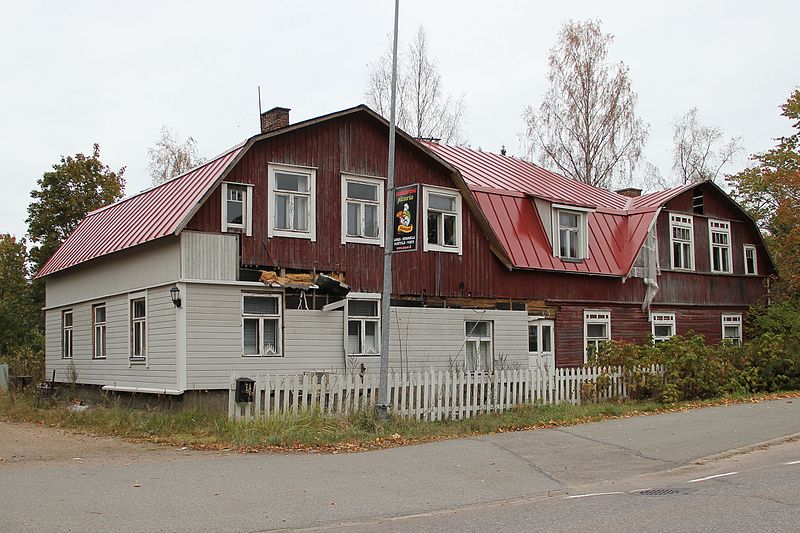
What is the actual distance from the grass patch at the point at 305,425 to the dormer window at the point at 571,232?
246 inches

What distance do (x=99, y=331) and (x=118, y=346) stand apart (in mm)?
1644

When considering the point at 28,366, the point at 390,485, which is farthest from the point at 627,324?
the point at 28,366

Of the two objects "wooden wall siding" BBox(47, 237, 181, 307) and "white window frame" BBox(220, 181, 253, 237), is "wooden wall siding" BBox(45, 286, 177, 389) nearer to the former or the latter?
"wooden wall siding" BBox(47, 237, 181, 307)

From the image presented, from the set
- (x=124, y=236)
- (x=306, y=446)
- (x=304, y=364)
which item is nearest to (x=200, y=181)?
(x=124, y=236)

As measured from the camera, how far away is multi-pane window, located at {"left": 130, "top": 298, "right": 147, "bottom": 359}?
19.7m

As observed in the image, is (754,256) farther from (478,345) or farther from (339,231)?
(339,231)

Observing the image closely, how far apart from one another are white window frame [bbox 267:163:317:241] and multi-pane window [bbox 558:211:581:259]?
8679 mm

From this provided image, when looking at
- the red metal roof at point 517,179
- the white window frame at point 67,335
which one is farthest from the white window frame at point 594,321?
the white window frame at point 67,335

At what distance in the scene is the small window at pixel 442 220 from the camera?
21703mm

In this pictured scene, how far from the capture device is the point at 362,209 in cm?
2048

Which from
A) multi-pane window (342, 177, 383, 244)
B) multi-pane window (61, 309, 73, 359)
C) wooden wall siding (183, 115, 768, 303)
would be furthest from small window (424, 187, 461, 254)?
multi-pane window (61, 309, 73, 359)

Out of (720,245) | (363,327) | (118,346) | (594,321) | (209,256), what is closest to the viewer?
(209,256)

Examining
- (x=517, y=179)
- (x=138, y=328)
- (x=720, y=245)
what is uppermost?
(x=517, y=179)

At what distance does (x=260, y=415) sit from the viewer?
1537cm
